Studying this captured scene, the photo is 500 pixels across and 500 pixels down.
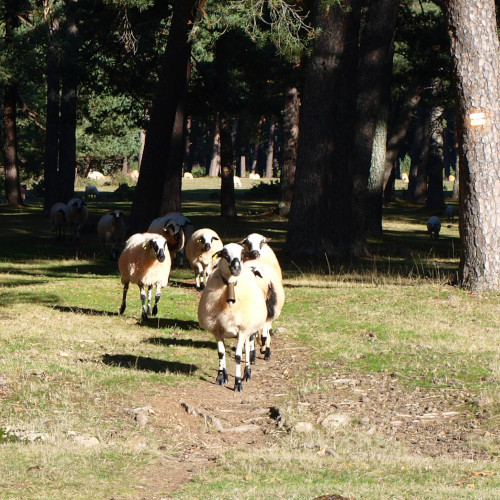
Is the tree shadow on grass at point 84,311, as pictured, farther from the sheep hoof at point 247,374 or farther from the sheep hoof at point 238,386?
the sheep hoof at point 238,386

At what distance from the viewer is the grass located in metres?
7.47

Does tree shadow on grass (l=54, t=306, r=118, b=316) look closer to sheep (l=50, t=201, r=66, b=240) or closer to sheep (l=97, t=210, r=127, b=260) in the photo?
sheep (l=97, t=210, r=127, b=260)

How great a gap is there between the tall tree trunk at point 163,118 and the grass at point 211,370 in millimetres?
2139

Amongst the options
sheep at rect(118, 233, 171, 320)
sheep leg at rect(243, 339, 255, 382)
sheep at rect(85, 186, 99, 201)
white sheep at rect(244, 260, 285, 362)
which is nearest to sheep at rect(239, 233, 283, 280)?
white sheep at rect(244, 260, 285, 362)

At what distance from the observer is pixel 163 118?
83.4 ft

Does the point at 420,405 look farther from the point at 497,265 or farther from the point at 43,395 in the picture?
the point at 497,265

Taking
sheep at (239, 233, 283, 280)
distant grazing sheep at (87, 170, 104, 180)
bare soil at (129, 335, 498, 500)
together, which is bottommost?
bare soil at (129, 335, 498, 500)

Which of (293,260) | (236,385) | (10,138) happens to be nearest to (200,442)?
(236,385)

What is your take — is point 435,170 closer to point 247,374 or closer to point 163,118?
point 163,118

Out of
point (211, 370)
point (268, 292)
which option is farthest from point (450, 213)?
point (211, 370)

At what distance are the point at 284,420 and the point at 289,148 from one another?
30604 millimetres

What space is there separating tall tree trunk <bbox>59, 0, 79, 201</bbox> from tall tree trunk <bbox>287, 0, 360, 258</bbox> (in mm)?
13380

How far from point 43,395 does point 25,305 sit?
726cm

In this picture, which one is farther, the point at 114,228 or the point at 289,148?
the point at 289,148
